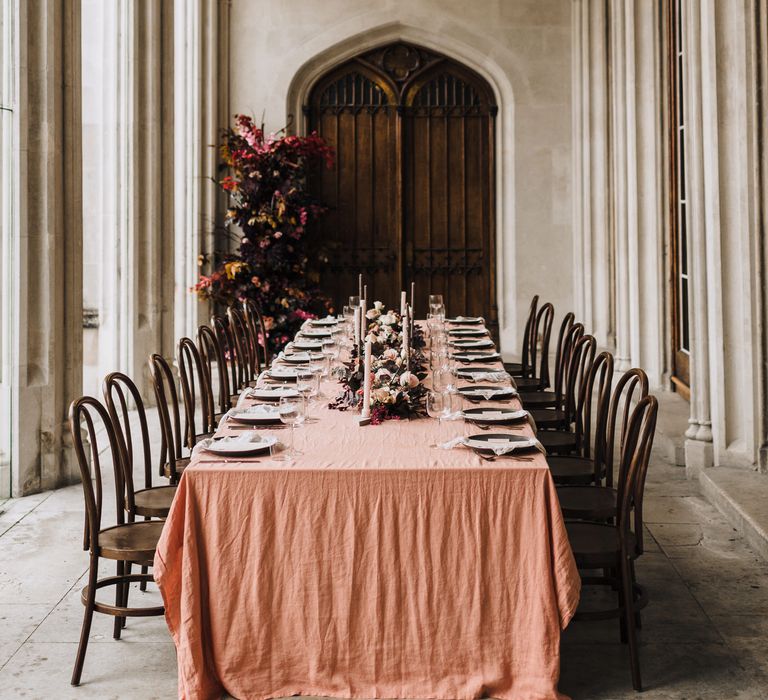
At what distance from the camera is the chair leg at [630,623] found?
11.6 ft

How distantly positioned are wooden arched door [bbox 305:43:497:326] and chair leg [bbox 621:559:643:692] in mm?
8112

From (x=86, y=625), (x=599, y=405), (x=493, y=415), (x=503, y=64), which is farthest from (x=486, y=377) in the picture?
(x=503, y=64)

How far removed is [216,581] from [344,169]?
8.65 m

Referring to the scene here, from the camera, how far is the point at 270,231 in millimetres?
10367

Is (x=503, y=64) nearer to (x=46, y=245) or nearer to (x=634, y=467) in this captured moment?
(x=46, y=245)

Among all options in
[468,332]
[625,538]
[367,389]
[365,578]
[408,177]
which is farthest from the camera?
[408,177]

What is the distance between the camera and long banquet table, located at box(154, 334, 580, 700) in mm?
3432

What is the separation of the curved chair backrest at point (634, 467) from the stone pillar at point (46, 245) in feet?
12.0

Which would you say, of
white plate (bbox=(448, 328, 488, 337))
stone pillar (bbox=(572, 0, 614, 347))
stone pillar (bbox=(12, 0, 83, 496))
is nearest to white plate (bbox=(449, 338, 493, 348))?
white plate (bbox=(448, 328, 488, 337))

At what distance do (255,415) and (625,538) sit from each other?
5.09ft

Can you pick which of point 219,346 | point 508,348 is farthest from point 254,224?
point 219,346

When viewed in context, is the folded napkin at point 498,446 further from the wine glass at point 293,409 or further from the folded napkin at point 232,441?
the folded napkin at point 232,441

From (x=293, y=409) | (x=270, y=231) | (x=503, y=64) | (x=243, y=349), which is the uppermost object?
(x=503, y=64)

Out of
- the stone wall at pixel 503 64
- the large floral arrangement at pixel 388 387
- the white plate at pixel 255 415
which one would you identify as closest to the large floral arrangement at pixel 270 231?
the stone wall at pixel 503 64
